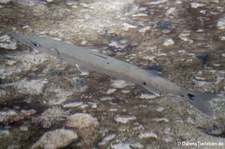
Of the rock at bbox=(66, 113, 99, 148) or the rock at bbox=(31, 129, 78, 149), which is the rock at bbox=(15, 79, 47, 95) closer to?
the rock at bbox=(66, 113, 99, 148)

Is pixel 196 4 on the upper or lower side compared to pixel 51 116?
upper

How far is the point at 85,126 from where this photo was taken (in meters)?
4.80

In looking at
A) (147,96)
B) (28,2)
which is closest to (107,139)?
(147,96)

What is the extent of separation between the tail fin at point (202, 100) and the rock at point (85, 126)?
169 centimetres

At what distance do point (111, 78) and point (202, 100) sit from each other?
7.85 ft

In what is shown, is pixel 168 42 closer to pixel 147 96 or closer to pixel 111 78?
pixel 111 78

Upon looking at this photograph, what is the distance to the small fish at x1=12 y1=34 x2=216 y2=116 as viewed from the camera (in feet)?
14.0

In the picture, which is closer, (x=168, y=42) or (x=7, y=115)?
(x=7, y=115)

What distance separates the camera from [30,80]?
603 centimetres

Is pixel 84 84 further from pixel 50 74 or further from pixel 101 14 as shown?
pixel 101 14

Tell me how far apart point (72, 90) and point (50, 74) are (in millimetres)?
823

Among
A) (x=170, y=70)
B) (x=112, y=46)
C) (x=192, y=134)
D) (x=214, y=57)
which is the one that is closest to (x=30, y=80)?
(x=112, y=46)

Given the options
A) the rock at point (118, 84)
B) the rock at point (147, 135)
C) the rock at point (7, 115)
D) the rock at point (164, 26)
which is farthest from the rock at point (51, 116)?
the rock at point (164, 26)

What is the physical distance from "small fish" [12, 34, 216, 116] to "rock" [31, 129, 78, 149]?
1.26 metres
